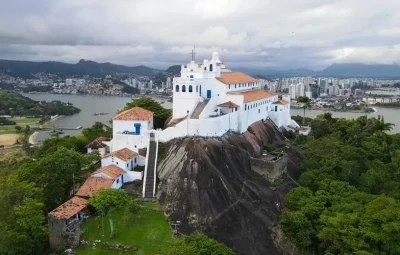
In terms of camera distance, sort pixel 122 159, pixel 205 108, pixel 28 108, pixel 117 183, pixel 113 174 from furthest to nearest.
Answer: pixel 28 108
pixel 205 108
pixel 122 159
pixel 117 183
pixel 113 174

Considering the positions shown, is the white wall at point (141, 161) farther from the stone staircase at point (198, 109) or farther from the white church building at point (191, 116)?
the stone staircase at point (198, 109)

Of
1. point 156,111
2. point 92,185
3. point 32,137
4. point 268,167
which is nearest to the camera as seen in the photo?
point 92,185

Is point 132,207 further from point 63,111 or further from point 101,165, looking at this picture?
point 63,111

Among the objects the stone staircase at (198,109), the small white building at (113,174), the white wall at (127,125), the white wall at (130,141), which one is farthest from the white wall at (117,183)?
the stone staircase at (198,109)

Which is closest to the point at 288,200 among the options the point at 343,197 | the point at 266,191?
the point at 266,191

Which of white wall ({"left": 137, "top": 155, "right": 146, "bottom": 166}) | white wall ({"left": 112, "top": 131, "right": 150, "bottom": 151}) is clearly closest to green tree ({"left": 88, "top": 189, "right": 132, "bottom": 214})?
white wall ({"left": 137, "top": 155, "right": 146, "bottom": 166})

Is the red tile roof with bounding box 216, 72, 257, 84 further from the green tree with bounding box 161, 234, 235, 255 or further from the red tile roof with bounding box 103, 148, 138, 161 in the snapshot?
the green tree with bounding box 161, 234, 235, 255

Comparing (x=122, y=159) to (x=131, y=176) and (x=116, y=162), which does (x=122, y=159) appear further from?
(x=131, y=176)

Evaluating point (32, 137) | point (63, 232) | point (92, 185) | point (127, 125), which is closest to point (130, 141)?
point (127, 125)
